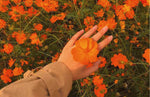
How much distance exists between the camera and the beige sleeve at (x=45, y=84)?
0.63 meters

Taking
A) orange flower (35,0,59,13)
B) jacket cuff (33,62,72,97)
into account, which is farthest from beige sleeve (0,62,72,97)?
orange flower (35,0,59,13)

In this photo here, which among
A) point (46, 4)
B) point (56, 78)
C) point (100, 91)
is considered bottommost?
point (100, 91)

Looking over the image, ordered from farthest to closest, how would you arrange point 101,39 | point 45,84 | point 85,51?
point 101,39, point 85,51, point 45,84

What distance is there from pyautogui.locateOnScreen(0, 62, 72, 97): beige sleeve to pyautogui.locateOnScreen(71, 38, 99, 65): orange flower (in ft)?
0.30

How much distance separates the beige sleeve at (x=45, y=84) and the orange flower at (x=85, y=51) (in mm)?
93

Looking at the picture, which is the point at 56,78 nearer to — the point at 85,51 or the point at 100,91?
the point at 85,51

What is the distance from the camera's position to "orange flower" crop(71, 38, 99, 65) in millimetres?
803

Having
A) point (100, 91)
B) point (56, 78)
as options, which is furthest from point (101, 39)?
point (56, 78)

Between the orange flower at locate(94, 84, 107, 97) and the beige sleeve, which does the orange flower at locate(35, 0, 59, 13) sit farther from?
the orange flower at locate(94, 84, 107, 97)

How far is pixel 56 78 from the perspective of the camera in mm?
747

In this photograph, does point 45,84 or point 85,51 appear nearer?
point 45,84

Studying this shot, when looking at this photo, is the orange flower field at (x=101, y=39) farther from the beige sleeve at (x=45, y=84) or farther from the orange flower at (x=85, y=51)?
the beige sleeve at (x=45, y=84)

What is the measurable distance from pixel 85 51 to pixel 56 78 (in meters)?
0.22

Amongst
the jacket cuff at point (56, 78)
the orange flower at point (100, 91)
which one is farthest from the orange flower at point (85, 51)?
the orange flower at point (100, 91)
